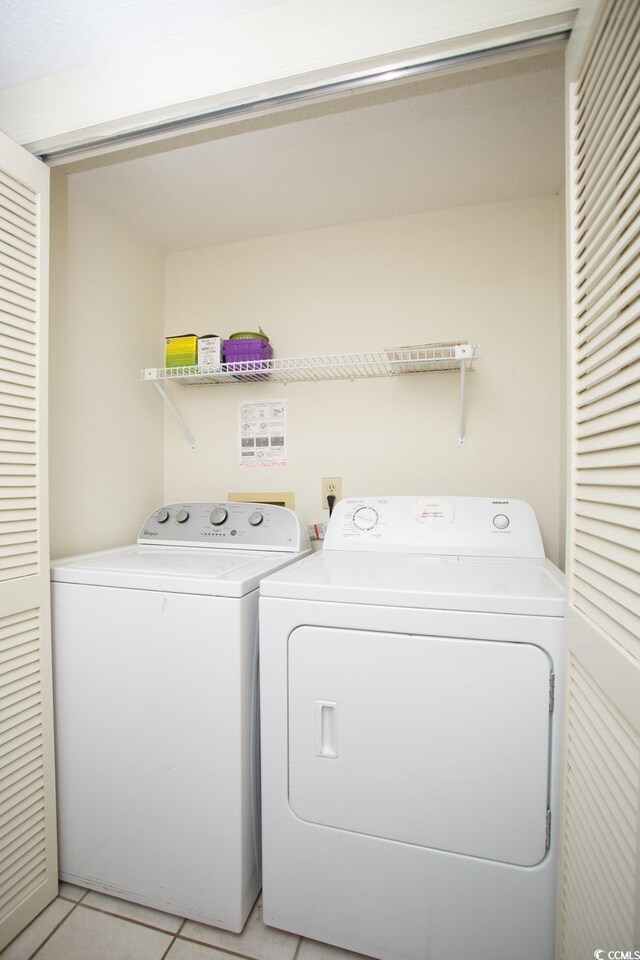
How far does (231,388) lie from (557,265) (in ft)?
4.67

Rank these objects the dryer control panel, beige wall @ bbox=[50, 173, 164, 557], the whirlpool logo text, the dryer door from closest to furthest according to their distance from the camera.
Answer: the whirlpool logo text
the dryer door
the dryer control panel
beige wall @ bbox=[50, 173, 164, 557]

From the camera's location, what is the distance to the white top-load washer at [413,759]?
944mm

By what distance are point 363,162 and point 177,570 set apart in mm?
1509

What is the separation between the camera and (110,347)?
69.9 inches

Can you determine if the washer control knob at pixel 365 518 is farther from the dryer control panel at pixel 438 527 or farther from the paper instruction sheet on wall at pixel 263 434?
the paper instruction sheet on wall at pixel 263 434

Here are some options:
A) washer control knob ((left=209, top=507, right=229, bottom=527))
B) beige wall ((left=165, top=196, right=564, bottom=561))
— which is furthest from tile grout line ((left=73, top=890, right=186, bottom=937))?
beige wall ((left=165, top=196, right=564, bottom=561))

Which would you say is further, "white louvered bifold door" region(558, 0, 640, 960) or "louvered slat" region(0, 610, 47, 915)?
"louvered slat" region(0, 610, 47, 915)

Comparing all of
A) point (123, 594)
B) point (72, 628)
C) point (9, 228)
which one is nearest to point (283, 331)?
point (9, 228)

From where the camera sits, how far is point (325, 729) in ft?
3.53

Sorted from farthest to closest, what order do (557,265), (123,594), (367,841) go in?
1. (557,265)
2. (123,594)
3. (367,841)

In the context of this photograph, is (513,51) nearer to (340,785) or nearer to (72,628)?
(340,785)

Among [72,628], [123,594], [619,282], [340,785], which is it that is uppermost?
[619,282]

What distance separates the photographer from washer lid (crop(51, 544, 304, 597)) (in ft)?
3.76

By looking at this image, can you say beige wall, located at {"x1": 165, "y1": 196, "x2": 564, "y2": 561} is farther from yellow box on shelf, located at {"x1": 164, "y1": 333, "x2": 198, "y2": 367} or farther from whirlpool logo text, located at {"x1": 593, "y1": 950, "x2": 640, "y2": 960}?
whirlpool logo text, located at {"x1": 593, "y1": 950, "x2": 640, "y2": 960}
